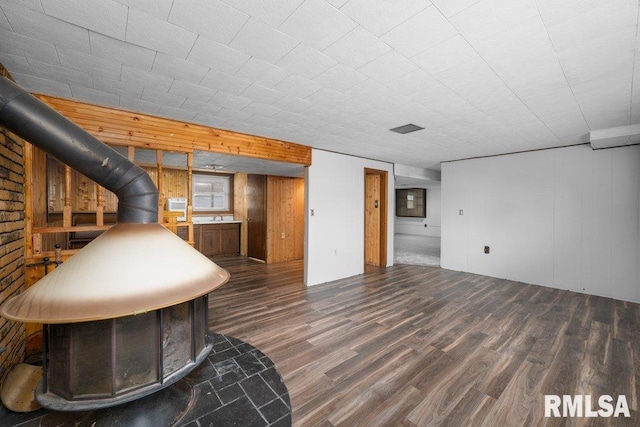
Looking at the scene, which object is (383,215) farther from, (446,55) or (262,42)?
(262,42)

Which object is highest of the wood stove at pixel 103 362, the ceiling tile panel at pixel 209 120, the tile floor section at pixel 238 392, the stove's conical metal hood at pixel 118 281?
the ceiling tile panel at pixel 209 120

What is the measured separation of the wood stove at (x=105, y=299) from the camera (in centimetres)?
133

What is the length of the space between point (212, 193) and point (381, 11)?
743cm

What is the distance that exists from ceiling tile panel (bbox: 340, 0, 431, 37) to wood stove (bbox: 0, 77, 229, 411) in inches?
64.2

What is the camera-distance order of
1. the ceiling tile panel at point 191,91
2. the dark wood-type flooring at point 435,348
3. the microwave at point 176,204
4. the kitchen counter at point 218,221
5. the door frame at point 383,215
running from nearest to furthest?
the dark wood-type flooring at point 435,348, the ceiling tile panel at point 191,91, the door frame at point 383,215, the microwave at point 176,204, the kitchen counter at point 218,221

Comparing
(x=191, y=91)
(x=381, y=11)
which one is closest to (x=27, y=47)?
(x=191, y=91)

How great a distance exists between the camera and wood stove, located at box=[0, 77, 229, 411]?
1.33 m

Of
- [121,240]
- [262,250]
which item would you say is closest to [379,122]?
[121,240]

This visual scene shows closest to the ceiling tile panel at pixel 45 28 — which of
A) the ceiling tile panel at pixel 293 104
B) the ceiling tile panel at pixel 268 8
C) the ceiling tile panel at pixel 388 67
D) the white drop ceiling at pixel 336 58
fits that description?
the white drop ceiling at pixel 336 58

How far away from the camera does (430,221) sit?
11.5 meters

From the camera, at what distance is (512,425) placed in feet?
5.64

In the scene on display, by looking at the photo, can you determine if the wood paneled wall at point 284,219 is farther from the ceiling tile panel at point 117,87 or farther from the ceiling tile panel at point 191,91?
the ceiling tile panel at point 117,87

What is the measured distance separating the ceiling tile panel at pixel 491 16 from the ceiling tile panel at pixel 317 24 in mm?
650

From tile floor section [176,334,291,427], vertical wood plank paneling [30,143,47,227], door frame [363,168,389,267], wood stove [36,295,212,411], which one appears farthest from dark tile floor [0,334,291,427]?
door frame [363,168,389,267]
